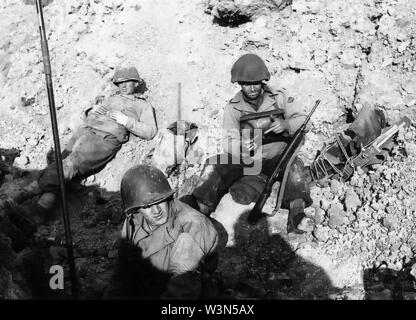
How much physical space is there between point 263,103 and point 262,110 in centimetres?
9

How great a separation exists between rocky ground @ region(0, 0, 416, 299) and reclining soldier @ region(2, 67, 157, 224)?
30cm

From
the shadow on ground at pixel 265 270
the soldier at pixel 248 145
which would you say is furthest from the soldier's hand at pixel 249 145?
the shadow on ground at pixel 265 270

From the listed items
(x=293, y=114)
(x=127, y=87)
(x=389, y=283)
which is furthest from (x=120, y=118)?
(x=389, y=283)

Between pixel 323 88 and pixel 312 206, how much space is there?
79.2 inches

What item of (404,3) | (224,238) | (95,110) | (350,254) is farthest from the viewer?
(95,110)

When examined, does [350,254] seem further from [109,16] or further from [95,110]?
[109,16]

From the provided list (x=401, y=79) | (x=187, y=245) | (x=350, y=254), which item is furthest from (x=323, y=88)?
(x=187, y=245)

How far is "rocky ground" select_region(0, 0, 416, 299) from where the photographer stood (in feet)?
18.9

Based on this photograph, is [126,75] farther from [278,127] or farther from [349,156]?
[349,156]

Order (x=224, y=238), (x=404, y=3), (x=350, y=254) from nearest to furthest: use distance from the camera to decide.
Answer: (x=350, y=254)
(x=224, y=238)
(x=404, y=3)

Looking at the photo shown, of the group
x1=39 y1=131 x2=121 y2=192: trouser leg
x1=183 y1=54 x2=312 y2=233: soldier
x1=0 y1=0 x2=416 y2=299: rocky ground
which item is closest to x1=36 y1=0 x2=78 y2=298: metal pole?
x1=0 y1=0 x2=416 y2=299: rocky ground

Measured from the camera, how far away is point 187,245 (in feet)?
14.5

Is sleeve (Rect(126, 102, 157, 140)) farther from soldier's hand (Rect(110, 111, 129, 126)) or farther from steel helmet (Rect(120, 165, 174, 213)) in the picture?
steel helmet (Rect(120, 165, 174, 213))

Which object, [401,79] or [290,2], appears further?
[290,2]
